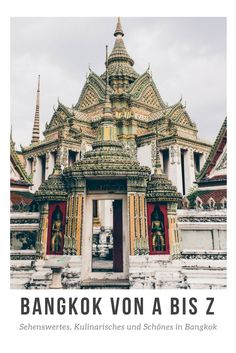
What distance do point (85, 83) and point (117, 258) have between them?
2222 cm

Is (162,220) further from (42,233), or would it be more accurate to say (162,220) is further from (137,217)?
(42,233)

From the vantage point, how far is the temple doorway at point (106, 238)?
13.2m

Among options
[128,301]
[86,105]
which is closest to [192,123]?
[86,105]

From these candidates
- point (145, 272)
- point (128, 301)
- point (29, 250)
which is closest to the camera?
point (128, 301)

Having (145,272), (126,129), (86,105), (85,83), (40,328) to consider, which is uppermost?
(85,83)

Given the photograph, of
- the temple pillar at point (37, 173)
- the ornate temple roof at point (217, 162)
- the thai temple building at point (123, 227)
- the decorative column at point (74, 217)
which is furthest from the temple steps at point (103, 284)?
the temple pillar at point (37, 173)

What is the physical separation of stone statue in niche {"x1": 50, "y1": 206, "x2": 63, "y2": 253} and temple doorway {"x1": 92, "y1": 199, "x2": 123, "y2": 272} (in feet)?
7.54

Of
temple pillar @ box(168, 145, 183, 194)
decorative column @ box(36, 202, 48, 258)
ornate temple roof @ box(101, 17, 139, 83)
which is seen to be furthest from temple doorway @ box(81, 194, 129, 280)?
ornate temple roof @ box(101, 17, 139, 83)

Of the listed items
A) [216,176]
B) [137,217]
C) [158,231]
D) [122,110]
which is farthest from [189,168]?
[137,217]

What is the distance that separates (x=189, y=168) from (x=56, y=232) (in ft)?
53.9

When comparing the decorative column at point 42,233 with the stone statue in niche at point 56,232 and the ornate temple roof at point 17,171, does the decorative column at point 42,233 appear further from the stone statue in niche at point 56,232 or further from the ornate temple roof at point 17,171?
the ornate temple roof at point 17,171

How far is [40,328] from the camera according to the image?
8008mm

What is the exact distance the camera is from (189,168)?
26188mm
